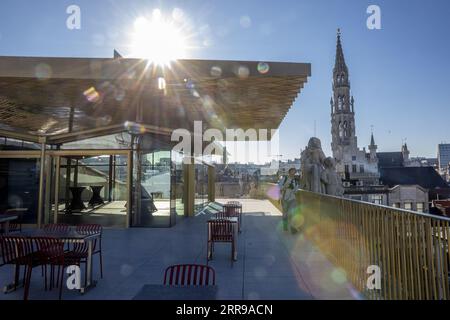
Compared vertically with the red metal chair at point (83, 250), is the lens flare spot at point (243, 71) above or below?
above

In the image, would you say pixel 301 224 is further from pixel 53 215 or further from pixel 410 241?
pixel 53 215

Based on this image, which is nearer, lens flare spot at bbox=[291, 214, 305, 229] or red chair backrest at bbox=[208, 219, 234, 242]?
red chair backrest at bbox=[208, 219, 234, 242]

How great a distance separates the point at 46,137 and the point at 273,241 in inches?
344

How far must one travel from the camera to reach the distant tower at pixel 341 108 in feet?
249

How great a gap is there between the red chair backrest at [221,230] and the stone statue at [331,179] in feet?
13.7

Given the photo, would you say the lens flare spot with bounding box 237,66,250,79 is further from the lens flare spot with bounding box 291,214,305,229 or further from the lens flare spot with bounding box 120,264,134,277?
the lens flare spot with bounding box 120,264,134,277

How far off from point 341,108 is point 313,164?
73.2 meters

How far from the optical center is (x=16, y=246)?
4703 millimetres

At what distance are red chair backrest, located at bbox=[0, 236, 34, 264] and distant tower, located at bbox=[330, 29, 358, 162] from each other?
76.3m

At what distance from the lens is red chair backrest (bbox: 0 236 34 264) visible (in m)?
4.64

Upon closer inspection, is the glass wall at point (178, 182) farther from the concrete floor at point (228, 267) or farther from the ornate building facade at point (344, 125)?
the ornate building facade at point (344, 125)

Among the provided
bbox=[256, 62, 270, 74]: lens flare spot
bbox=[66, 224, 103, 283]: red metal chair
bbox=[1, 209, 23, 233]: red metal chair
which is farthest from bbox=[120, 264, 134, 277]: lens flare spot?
bbox=[256, 62, 270, 74]: lens flare spot

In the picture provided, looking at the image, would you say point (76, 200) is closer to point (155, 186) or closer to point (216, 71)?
point (155, 186)

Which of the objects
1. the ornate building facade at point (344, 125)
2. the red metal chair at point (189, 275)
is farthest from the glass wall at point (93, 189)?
the ornate building facade at point (344, 125)
